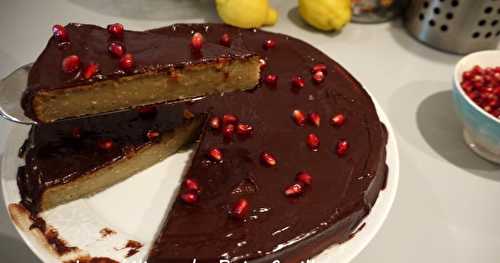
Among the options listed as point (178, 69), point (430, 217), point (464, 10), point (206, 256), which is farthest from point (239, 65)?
point (464, 10)

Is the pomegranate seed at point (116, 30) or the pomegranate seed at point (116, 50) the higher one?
the pomegranate seed at point (116, 30)

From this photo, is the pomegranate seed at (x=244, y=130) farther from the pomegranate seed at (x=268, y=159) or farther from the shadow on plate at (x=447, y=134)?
the shadow on plate at (x=447, y=134)

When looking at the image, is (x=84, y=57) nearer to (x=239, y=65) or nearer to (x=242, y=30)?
(x=239, y=65)

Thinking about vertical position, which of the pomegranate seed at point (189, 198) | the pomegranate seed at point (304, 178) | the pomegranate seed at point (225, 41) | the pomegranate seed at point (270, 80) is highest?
the pomegranate seed at point (225, 41)

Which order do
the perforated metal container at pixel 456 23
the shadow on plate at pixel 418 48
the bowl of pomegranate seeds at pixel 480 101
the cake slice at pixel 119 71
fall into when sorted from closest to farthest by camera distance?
the cake slice at pixel 119 71
the bowl of pomegranate seeds at pixel 480 101
the perforated metal container at pixel 456 23
the shadow on plate at pixel 418 48

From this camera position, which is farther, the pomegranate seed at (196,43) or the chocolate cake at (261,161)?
the pomegranate seed at (196,43)

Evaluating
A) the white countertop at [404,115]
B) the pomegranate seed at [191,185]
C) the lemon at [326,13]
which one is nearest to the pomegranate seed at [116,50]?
the pomegranate seed at [191,185]

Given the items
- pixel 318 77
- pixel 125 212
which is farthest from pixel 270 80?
pixel 125 212

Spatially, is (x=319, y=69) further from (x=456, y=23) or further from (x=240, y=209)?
(x=456, y=23)
